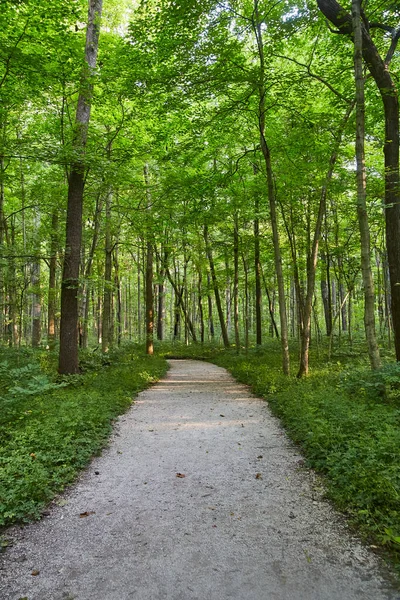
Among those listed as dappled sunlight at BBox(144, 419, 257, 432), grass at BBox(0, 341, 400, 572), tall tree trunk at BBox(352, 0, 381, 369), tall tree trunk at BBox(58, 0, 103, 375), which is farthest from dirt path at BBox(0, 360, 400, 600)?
tall tree trunk at BBox(58, 0, 103, 375)

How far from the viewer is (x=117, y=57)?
9.99 m

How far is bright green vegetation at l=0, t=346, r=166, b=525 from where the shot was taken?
144 inches

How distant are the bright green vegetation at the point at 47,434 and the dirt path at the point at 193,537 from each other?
255mm

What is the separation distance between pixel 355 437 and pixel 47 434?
417cm

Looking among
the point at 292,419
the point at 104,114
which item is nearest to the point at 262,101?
the point at 104,114

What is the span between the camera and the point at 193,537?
3166mm

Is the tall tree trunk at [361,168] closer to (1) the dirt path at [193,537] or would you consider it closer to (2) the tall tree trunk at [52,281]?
(1) the dirt path at [193,537]

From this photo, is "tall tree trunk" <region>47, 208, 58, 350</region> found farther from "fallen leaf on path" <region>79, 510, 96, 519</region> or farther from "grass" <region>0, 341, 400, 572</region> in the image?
"fallen leaf on path" <region>79, 510, 96, 519</region>

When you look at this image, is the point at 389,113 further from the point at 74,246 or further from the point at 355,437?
the point at 74,246

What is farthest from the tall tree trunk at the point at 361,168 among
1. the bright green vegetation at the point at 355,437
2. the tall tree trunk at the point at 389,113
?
the tall tree trunk at the point at 389,113

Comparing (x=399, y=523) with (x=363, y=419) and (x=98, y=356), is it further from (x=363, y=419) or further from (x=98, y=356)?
(x=98, y=356)

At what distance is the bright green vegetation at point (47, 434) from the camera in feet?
12.0

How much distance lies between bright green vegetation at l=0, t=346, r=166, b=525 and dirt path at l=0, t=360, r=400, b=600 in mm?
255

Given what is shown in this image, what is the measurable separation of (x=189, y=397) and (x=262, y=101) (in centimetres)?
825
